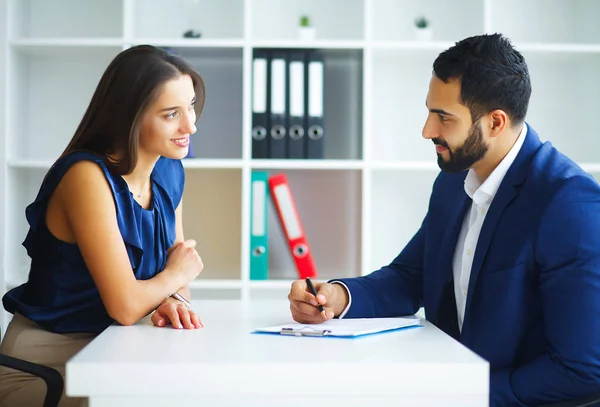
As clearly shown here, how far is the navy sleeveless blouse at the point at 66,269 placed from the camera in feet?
5.44

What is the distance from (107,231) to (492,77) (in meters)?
0.90

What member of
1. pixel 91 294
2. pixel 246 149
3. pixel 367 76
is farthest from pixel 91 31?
pixel 91 294

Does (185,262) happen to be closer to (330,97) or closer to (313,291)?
(313,291)

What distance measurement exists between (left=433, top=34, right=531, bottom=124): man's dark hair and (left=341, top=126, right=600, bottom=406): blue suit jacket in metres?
0.09

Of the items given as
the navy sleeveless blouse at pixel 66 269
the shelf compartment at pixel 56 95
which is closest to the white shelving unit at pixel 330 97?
the shelf compartment at pixel 56 95

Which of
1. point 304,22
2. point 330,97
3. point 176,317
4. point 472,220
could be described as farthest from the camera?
point 330,97

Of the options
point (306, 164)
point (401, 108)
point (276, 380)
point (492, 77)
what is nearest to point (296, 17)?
point (401, 108)

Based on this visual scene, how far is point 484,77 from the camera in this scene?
Result: 171 cm

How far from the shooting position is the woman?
1561 mm

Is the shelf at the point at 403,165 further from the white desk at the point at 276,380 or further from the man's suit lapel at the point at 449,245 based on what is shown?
the white desk at the point at 276,380

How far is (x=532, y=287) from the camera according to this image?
153cm

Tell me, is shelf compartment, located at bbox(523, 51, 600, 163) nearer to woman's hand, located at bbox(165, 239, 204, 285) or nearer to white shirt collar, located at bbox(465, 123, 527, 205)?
white shirt collar, located at bbox(465, 123, 527, 205)

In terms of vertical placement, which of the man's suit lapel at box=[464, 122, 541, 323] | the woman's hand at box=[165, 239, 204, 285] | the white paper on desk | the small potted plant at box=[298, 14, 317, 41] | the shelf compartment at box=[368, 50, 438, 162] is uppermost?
the small potted plant at box=[298, 14, 317, 41]

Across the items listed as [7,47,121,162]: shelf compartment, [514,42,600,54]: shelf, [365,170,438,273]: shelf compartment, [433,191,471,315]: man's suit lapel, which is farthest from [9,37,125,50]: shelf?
[433,191,471,315]: man's suit lapel
